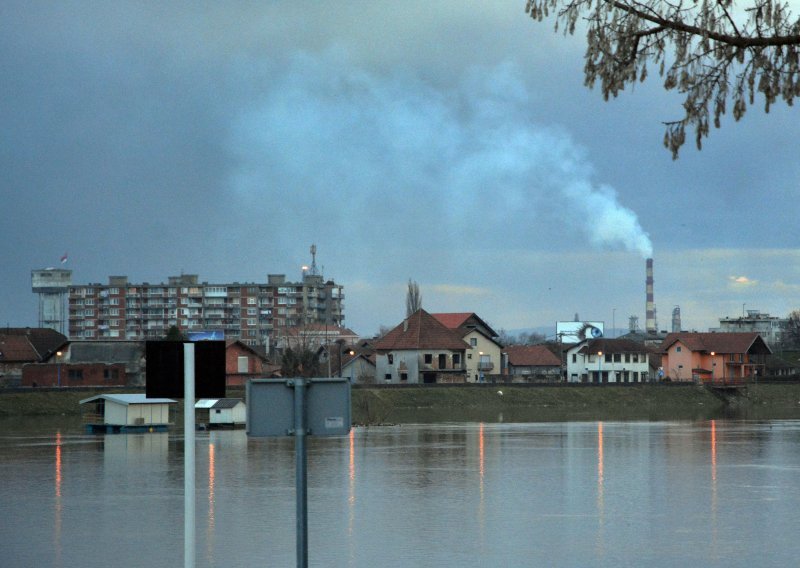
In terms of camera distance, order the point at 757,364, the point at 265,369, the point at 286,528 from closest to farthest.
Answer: the point at 286,528, the point at 265,369, the point at 757,364

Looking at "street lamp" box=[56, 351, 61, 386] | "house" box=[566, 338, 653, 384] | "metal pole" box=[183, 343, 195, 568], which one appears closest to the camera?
"metal pole" box=[183, 343, 195, 568]

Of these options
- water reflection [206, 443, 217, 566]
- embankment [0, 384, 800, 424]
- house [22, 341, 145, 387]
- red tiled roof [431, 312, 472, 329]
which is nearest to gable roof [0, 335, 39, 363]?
house [22, 341, 145, 387]

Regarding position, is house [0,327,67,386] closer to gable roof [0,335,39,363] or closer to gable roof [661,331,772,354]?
gable roof [0,335,39,363]

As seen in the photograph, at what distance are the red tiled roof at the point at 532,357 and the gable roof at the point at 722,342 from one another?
55.9 feet

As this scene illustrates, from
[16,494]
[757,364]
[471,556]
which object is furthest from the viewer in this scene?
[757,364]

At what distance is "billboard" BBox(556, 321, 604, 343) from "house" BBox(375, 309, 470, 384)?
5170 centimetres

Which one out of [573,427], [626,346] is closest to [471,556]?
[573,427]

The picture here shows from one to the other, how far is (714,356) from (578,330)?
34695 millimetres

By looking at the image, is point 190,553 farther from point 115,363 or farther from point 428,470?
point 115,363

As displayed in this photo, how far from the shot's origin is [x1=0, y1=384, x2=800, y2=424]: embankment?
79000 millimetres

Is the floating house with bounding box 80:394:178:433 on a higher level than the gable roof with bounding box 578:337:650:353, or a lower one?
lower

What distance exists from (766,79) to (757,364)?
131 meters

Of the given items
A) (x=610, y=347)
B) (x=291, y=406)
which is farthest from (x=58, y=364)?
(x=291, y=406)

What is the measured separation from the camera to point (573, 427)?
206ft
